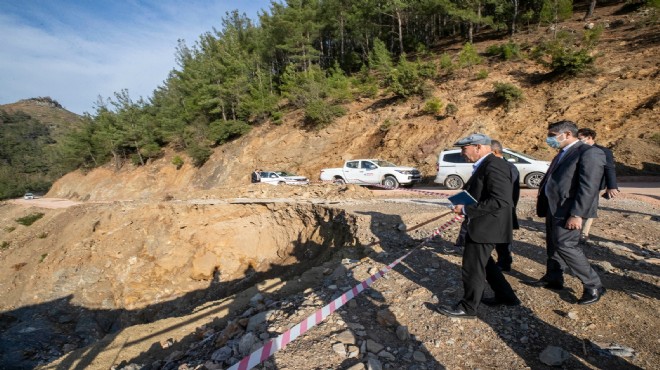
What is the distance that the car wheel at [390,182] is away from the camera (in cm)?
1450

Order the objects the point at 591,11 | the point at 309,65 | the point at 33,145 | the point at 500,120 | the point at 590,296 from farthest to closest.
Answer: the point at 33,145 → the point at 309,65 → the point at 591,11 → the point at 500,120 → the point at 590,296

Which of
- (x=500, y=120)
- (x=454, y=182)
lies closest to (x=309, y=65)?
(x=500, y=120)

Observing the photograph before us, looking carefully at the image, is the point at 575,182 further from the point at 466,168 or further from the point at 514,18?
the point at 514,18

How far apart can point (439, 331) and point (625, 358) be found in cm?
140

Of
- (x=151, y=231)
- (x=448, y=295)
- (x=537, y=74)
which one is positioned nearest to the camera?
(x=448, y=295)

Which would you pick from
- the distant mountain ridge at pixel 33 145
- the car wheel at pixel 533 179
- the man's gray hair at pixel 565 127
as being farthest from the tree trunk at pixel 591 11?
the distant mountain ridge at pixel 33 145

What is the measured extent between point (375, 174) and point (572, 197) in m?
11.6

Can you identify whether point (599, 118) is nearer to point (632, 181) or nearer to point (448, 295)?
point (632, 181)

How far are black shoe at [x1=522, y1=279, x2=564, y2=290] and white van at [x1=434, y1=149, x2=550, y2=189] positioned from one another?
8340mm

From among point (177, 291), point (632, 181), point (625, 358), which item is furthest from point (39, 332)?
point (632, 181)

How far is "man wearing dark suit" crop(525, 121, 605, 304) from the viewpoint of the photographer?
3.05 metres

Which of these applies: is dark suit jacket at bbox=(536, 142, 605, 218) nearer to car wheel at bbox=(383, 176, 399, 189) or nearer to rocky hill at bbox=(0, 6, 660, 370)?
rocky hill at bbox=(0, 6, 660, 370)

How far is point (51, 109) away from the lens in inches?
5221

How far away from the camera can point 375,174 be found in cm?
1480
